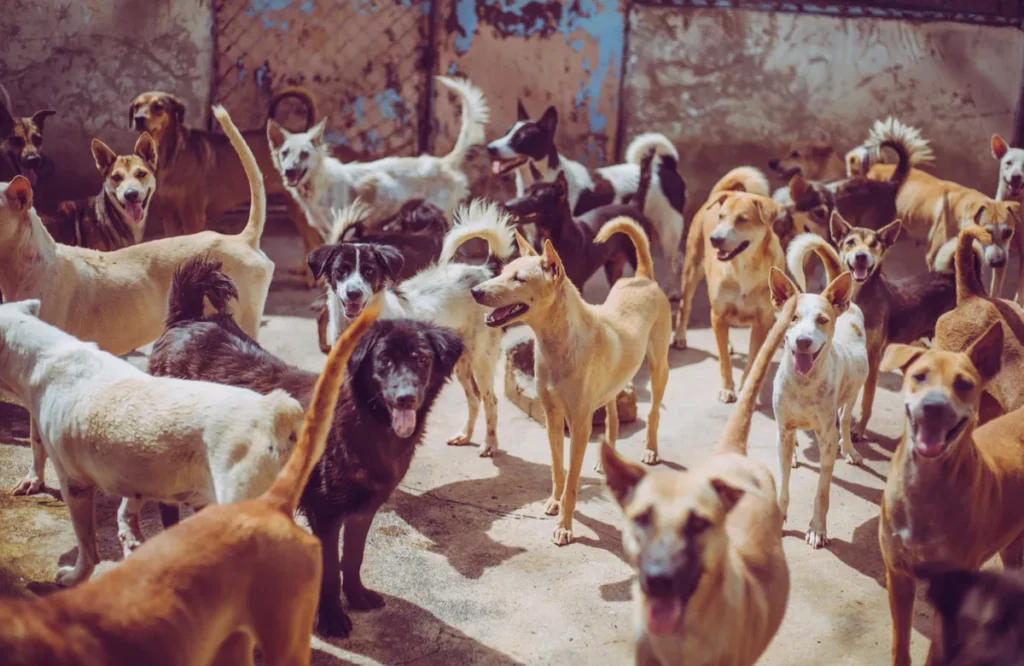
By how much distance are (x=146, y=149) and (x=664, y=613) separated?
17.6 ft

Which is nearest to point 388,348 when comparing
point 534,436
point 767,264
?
point 534,436

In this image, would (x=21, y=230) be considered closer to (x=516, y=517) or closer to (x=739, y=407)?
(x=516, y=517)

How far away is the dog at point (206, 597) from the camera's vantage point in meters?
2.30

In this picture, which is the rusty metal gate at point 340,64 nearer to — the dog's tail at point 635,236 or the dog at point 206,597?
the dog's tail at point 635,236

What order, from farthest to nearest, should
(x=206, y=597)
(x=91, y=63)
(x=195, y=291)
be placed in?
(x=91, y=63) → (x=195, y=291) → (x=206, y=597)

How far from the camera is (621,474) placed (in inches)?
103

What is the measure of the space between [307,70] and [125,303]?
4586 millimetres

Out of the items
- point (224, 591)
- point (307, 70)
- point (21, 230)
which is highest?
point (307, 70)

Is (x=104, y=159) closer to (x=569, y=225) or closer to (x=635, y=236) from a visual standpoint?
(x=569, y=225)

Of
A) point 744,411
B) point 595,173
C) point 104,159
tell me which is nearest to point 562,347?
point 744,411

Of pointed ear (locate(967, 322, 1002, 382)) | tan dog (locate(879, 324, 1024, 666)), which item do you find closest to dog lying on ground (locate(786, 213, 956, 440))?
tan dog (locate(879, 324, 1024, 666))

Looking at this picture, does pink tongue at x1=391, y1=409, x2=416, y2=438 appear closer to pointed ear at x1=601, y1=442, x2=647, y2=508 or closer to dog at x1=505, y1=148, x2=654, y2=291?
pointed ear at x1=601, y1=442, x2=647, y2=508

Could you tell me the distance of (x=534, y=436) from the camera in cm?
593

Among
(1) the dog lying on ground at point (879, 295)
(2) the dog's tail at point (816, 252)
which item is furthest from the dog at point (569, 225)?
(1) the dog lying on ground at point (879, 295)
